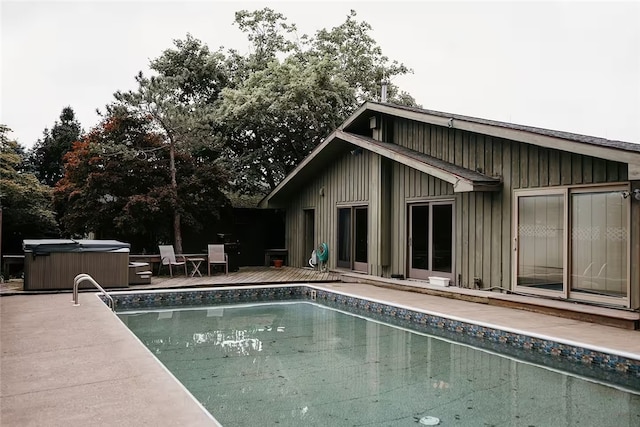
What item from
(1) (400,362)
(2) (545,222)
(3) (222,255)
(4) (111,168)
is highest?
(4) (111,168)

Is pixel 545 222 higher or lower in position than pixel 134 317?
higher

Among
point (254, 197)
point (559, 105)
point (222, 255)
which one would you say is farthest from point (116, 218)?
point (559, 105)

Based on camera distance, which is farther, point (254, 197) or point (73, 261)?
point (254, 197)

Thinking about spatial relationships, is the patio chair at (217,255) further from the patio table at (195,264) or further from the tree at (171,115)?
the tree at (171,115)

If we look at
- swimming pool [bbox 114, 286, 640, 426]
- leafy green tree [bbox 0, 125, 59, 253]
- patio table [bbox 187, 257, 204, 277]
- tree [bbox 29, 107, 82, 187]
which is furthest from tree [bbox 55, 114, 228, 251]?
tree [bbox 29, 107, 82, 187]

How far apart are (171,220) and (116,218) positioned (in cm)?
157

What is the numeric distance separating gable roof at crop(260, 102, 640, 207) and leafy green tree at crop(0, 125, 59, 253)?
256 inches

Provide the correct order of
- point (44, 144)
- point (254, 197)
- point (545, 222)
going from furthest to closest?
point (44, 144) → point (254, 197) → point (545, 222)

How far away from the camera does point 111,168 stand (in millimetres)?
12289

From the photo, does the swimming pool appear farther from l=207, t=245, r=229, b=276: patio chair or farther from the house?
l=207, t=245, r=229, b=276: patio chair

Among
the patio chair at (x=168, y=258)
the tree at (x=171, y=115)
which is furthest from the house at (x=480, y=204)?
the patio chair at (x=168, y=258)

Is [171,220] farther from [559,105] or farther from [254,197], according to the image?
[559,105]

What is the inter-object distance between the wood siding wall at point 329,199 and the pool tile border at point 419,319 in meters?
2.88

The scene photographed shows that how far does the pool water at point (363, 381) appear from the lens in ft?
12.9
